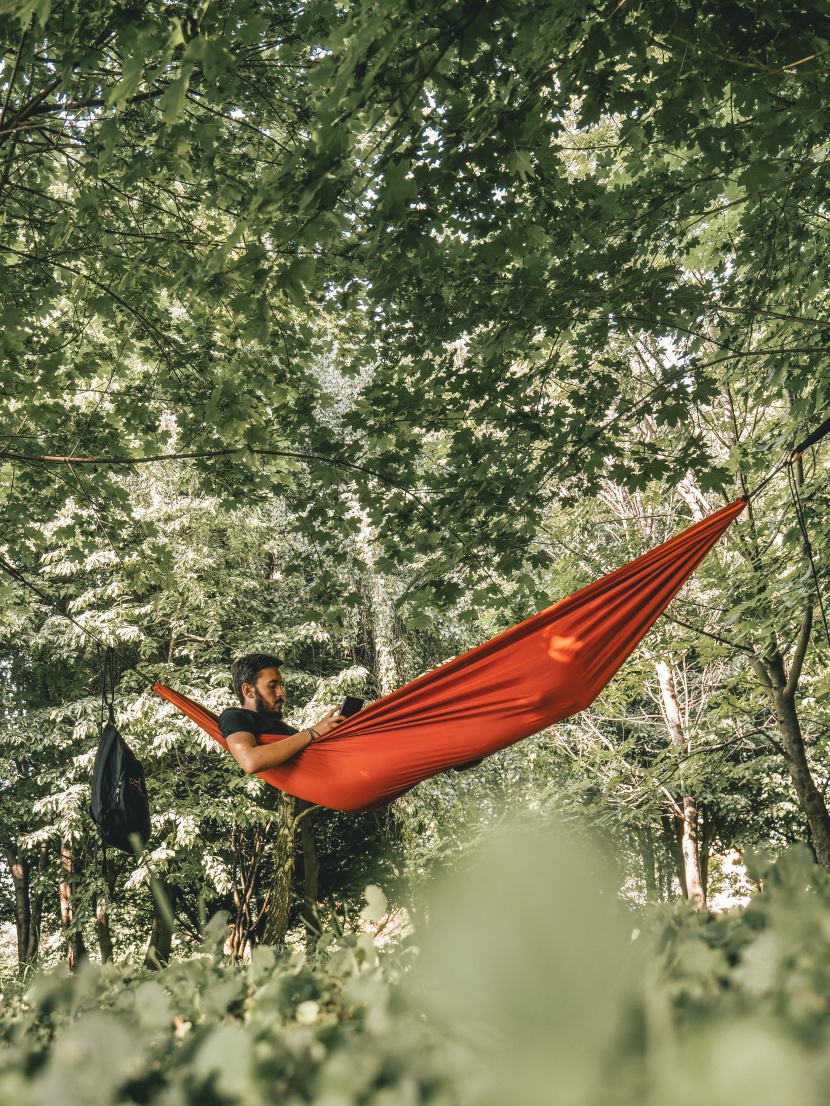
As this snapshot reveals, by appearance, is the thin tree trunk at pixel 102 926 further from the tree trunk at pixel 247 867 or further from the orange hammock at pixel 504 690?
the orange hammock at pixel 504 690

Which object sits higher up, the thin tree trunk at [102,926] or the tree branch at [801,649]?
the tree branch at [801,649]

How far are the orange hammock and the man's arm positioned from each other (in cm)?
4

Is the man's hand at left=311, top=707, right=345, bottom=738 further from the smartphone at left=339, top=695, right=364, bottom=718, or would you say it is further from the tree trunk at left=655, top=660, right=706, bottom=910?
the tree trunk at left=655, top=660, right=706, bottom=910

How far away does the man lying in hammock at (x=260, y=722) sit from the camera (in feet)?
7.79

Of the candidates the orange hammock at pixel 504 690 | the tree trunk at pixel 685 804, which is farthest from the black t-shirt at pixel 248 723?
the tree trunk at pixel 685 804

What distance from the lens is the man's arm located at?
2365 millimetres

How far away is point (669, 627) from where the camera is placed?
6.43 metres

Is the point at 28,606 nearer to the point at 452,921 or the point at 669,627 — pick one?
the point at 669,627

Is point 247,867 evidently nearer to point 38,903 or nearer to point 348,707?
point 38,903

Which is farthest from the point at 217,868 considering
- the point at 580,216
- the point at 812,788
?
the point at 580,216

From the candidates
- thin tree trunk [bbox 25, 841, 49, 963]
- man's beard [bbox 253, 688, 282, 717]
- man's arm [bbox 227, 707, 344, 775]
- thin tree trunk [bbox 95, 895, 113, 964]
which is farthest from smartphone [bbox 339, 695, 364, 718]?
thin tree trunk [bbox 25, 841, 49, 963]

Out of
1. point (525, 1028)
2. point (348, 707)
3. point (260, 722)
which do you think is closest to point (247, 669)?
point (260, 722)

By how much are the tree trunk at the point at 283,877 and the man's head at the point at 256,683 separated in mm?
3798

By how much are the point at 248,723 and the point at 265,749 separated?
19 cm
